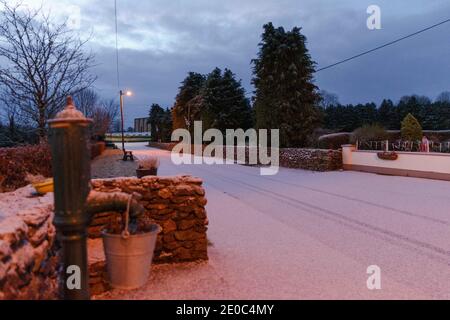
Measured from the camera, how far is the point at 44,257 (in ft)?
9.34

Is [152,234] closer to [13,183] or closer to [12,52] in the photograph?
[13,183]

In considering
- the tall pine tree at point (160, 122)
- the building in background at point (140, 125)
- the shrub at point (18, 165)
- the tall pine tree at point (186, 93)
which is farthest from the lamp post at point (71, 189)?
the building in background at point (140, 125)

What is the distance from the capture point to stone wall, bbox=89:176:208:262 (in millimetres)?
4883

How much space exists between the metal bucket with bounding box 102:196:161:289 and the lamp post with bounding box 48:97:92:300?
0.95m

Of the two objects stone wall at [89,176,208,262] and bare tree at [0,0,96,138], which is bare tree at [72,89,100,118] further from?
stone wall at [89,176,208,262]

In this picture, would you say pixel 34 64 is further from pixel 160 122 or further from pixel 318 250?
pixel 160 122

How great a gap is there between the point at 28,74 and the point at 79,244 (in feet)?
30.4

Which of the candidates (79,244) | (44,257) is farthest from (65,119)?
(44,257)

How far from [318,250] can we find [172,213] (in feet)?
6.96

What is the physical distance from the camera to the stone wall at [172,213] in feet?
16.0

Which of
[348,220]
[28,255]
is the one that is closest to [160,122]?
[348,220]

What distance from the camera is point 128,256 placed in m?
3.59

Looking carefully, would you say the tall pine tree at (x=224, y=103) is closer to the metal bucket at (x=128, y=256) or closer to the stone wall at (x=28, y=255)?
the metal bucket at (x=128, y=256)

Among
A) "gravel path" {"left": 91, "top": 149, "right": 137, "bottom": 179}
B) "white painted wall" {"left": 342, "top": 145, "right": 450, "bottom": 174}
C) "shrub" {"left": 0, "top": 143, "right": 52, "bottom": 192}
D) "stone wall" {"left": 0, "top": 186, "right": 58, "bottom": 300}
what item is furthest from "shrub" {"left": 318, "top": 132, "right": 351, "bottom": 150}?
"stone wall" {"left": 0, "top": 186, "right": 58, "bottom": 300}
